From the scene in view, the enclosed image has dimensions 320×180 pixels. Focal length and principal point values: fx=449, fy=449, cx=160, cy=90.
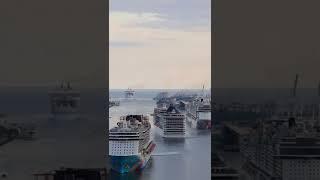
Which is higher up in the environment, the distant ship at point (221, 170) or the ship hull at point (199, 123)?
the ship hull at point (199, 123)

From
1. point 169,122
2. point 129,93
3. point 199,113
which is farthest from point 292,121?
point 129,93

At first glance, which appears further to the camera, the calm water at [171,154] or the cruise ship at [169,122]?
the cruise ship at [169,122]

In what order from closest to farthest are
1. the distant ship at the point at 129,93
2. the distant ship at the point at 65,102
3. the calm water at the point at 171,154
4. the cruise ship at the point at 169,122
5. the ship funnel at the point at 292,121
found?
the distant ship at the point at 65,102 < the ship funnel at the point at 292,121 < the distant ship at the point at 129,93 < the calm water at the point at 171,154 < the cruise ship at the point at 169,122

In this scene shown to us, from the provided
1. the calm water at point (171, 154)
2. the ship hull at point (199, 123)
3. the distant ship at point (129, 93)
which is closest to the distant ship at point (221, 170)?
the calm water at point (171, 154)

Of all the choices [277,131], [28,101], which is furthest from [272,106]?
[28,101]

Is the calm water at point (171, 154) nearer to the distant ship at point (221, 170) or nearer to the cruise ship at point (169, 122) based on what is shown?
the cruise ship at point (169, 122)

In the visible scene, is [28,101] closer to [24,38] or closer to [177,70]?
[24,38]

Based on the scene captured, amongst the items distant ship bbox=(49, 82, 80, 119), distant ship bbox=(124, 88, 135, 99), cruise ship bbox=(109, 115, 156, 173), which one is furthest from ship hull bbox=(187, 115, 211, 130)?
distant ship bbox=(49, 82, 80, 119)
